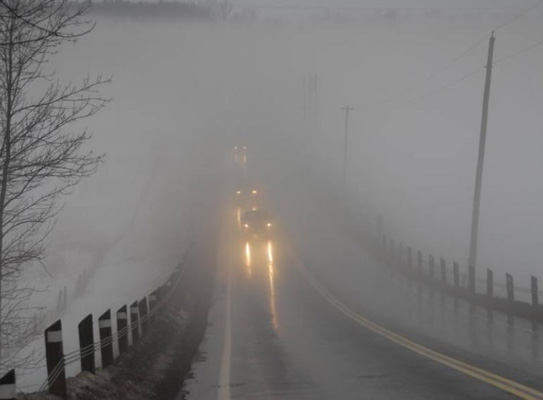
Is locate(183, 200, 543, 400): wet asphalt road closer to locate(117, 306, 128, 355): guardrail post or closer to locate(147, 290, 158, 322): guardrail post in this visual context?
locate(117, 306, 128, 355): guardrail post

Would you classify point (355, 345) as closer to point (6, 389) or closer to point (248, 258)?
point (6, 389)

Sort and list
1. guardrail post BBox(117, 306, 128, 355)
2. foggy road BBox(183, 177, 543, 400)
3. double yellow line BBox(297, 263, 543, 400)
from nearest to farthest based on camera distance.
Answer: double yellow line BBox(297, 263, 543, 400) < foggy road BBox(183, 177, 543, 400) < guardrail post BBox(117, 306, 128, 355)

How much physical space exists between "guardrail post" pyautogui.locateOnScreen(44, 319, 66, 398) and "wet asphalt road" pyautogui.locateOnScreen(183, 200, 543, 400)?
10.8 ft

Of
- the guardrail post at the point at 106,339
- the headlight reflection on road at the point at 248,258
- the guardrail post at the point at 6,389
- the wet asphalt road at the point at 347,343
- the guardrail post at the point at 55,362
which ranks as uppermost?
the guardrail post at the point at 6,389

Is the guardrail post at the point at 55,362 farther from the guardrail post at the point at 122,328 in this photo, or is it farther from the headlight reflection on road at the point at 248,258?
the headlight reflection on road at the point at 248,258

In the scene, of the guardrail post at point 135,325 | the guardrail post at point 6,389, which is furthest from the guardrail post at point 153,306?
the guardrail post at point 6,389

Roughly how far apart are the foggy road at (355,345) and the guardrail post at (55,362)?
131 inches

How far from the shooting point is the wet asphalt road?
12.3m

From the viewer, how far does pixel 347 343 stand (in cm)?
1880

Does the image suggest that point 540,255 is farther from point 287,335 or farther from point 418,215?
point 287,335

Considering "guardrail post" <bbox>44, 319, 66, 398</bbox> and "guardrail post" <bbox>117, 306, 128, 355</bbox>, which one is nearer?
"guardrail post" <bbox>44, 319, 66, 398</bbox>

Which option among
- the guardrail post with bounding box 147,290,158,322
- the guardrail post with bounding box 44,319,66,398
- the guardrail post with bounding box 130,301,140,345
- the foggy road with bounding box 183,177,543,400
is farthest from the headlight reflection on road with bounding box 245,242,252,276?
the guardrail post with bounding box 44,319,66,398

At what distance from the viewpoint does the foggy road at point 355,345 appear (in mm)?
12235

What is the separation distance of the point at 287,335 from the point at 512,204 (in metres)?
90.9
